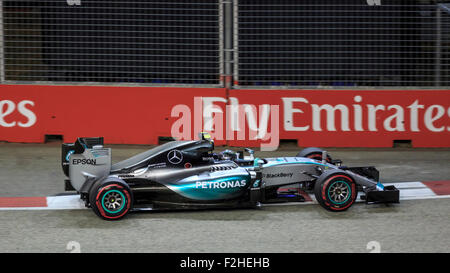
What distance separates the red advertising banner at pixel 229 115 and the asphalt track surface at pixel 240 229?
3005 mm

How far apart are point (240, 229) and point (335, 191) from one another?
125cm

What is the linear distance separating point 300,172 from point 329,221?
2.72 feet

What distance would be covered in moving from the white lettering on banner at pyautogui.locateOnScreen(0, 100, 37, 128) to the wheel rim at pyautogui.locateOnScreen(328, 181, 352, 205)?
6132mm

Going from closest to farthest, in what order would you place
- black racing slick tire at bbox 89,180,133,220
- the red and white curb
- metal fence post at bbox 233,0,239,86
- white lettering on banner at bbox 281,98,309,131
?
black racing slick tire at bbox 89,180,133,220 → the red and white curb → metal fence post at bbox 233,0,239,86 → white lettering on banner at bbox 281,98,309,131

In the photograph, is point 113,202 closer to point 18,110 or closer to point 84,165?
point 84,165

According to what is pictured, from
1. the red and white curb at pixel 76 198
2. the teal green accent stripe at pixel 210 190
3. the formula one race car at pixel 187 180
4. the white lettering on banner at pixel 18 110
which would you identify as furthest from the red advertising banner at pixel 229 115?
the teal green accent stripe at pixel 210 190

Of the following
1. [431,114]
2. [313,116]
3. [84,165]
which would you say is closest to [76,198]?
[84,165]

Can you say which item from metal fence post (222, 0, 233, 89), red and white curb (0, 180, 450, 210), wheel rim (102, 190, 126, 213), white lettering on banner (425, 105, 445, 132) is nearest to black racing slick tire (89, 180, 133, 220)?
wheel rim (102, 190, 126, 213)

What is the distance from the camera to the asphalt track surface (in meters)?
5.76

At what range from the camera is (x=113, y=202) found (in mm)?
6523

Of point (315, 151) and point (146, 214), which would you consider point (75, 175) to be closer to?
point (146, 214)

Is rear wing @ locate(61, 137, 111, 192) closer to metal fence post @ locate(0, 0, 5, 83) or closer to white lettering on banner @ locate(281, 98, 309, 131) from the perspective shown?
white lettering on banner @ locate(281, 98, 309, 131)

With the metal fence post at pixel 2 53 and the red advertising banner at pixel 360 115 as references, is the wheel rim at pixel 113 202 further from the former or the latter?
the metal fence post at pixel 2 53

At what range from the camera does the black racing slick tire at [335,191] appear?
22.3 ft
